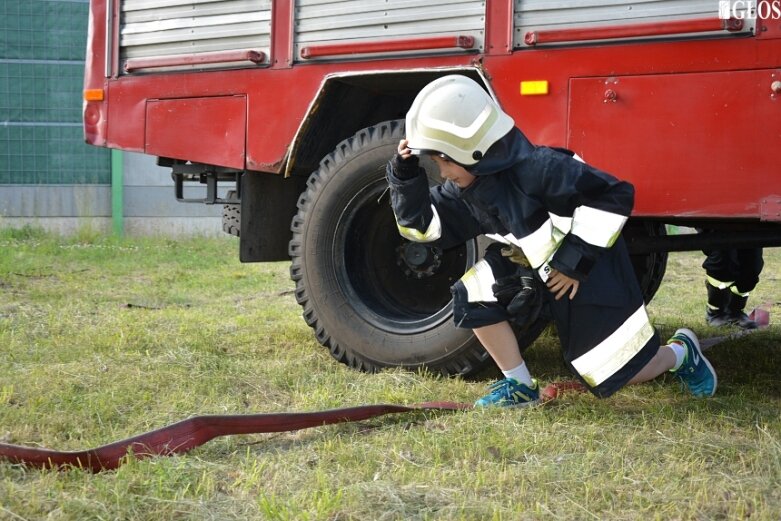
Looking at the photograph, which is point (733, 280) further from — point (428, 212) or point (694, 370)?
point (428, 212)

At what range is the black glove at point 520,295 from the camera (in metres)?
3.51

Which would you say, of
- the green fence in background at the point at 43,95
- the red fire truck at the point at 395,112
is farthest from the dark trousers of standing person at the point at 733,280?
the green fence in background at the point at 43,95

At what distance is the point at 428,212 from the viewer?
11.8 ft

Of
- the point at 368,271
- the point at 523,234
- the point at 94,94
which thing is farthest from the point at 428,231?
the point at 94,94

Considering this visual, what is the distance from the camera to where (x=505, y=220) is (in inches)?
136

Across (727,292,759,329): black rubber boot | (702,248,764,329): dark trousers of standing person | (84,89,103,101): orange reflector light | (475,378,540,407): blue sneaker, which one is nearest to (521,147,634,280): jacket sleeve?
(475,378,540,407): blue sneaker

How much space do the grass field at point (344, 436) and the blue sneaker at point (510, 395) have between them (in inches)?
4.7

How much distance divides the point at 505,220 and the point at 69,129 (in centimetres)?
1008

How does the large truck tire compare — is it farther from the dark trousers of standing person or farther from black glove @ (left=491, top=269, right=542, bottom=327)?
the dark trousers of standing person

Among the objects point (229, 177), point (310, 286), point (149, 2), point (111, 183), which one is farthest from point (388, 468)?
point (111, 183)

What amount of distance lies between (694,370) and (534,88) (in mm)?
1256

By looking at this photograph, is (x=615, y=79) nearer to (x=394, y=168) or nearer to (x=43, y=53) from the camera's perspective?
(x=394, y=168)

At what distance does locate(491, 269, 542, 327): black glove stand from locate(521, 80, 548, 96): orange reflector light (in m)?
0.74

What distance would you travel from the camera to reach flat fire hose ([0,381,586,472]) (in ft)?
9.13
